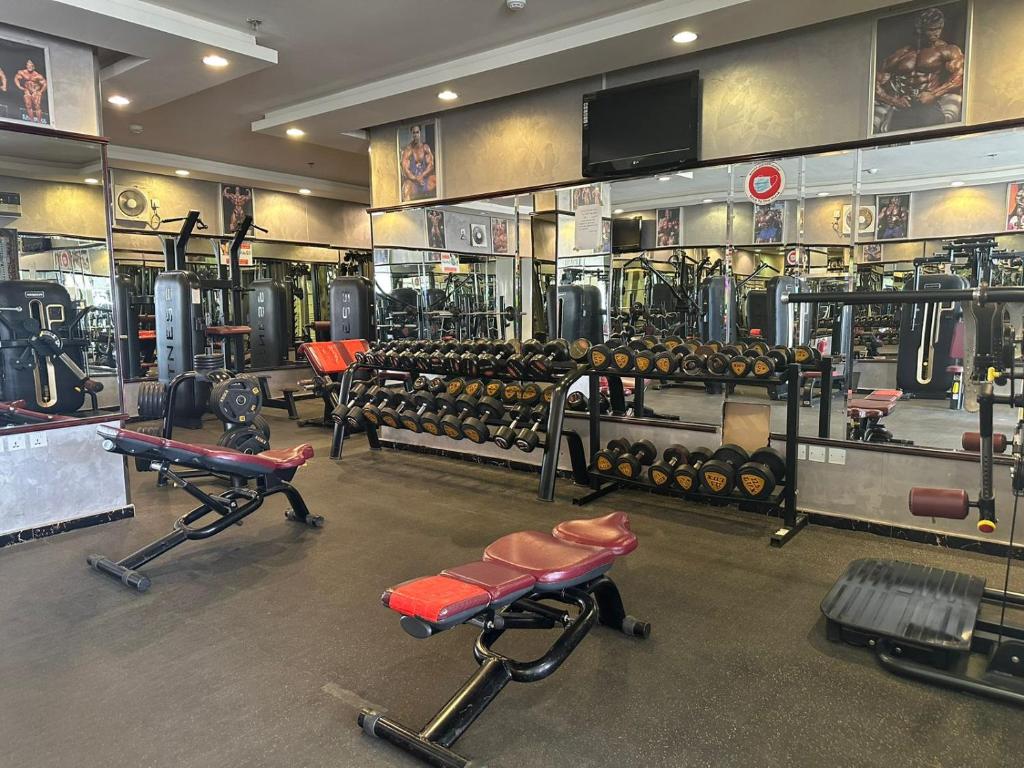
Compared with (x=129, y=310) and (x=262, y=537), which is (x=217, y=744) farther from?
(x=129, y=310)

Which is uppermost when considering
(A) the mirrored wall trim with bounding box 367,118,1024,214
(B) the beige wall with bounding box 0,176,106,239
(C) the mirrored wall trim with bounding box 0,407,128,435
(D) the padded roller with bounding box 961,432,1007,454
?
(A) the mirrored wall trim with bounding box 367,118,1024,214

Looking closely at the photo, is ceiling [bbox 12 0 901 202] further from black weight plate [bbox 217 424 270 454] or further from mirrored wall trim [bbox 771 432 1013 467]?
black weight plate [bbox 217 424 270 454]

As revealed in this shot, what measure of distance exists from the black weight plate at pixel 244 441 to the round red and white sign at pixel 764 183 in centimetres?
323

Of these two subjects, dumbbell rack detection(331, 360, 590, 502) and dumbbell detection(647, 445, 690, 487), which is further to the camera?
dumbbell rack detection(331, 360, 590, 502)

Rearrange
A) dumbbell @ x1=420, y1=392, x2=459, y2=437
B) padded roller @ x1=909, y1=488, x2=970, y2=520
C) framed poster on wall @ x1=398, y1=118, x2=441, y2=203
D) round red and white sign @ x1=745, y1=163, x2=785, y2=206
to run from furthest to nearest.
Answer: framed poster on wall @ x1=398, y1=118, x2=441, y2=203, dumbbell @ x1=420, y1=392, x2=459, y2=437, round red and white sign @ x1=745, y1=163, x2=785, y2=206, padded roller @ x1=909, y1=488, x2=970, y2=520

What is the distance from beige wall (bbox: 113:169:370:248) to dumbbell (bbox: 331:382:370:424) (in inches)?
163

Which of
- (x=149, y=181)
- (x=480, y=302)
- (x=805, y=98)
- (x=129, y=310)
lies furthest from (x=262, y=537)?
(x=149, y=181)

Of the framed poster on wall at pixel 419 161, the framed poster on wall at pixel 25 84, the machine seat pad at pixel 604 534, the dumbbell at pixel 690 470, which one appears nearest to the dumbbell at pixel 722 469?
the dumbbell at pixel 690 470

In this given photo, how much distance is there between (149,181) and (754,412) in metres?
6.95

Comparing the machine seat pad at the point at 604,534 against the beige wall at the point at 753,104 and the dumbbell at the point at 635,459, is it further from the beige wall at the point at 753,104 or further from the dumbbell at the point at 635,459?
the beige wall at the point at 753,104

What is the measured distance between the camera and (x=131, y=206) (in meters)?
7.06

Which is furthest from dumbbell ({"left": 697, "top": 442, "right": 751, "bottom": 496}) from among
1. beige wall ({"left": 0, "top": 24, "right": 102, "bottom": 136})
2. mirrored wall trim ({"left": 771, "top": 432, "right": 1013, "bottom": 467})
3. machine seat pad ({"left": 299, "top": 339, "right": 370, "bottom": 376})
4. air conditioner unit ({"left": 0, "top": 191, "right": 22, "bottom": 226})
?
air conditioner unit ({"left": 0, "top": 191, "right": 22, "bottom": 226})

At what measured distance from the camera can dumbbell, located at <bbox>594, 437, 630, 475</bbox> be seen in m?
3.70

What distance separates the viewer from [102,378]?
12.3ft
